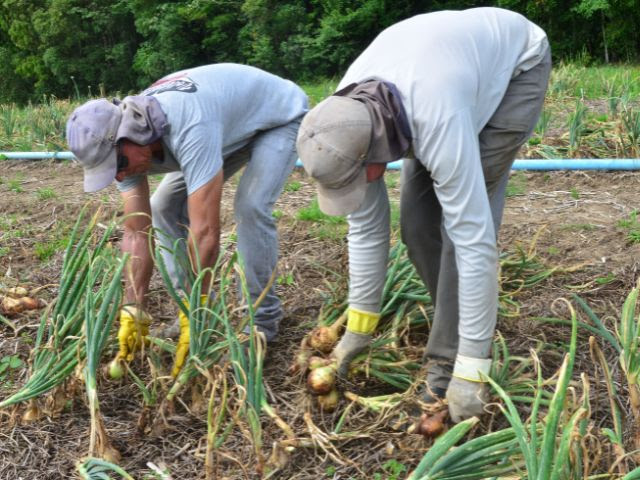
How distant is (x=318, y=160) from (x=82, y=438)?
128 centimetres

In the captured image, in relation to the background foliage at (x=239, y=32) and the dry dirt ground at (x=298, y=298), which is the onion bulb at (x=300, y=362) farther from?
the background foliage at (x=239, y=32)

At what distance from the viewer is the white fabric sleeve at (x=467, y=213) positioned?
79.6 inches

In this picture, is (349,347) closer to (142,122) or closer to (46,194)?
(142,122)

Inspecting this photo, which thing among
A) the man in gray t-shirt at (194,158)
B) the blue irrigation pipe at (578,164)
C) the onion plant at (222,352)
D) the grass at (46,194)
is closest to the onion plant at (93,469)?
the onion plant at (222,352)

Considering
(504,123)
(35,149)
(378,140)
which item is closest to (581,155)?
(504,123)

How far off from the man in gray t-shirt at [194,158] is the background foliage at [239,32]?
10561mm

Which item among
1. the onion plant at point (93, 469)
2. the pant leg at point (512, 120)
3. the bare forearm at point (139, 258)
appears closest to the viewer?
the onion plant at point (93, 469)

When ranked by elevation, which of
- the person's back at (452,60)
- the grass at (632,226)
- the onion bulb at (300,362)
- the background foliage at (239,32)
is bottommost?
the background foliage at (239,32)

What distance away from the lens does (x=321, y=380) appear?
99.7 inches

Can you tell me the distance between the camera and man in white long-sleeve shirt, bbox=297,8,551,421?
6.65 ft

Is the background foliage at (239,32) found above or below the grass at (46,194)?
below

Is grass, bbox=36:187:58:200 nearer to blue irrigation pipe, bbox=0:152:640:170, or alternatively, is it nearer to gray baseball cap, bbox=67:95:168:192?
gray baseball cap, bbox=67:95:168:192

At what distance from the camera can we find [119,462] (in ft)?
7.84

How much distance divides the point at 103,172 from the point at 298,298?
123cm
